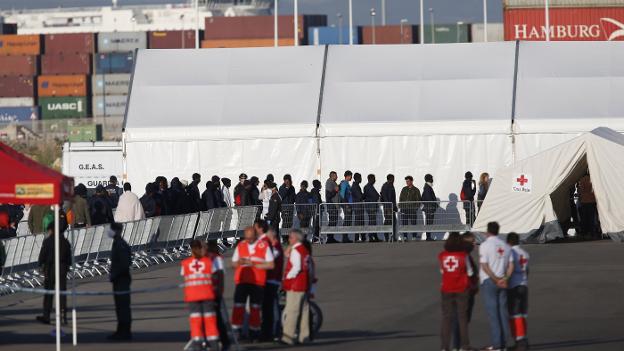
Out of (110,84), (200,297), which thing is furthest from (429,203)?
(110,84)

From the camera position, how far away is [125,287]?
16688mm

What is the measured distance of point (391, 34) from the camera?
119250 millimetres

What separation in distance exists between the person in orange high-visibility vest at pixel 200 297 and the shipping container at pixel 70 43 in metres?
111

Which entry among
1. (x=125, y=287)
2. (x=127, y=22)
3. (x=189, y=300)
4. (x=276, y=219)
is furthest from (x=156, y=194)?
(x=127, y=22)

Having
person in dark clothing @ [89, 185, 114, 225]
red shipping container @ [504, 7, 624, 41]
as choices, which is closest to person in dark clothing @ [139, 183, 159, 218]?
person in dark clothing @ [89, 185, 114, 225]

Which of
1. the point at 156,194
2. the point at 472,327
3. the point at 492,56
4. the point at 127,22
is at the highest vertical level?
the point at 127,22

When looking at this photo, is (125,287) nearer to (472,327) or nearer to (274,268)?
(274,268)

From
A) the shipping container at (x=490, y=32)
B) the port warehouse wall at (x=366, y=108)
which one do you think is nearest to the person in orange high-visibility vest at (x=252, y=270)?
the port warehouse wall at (x=366, y=108)

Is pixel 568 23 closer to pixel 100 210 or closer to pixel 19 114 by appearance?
pixel 100 210

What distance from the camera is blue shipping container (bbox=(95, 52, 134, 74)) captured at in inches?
4712

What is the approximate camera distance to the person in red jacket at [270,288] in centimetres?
1576

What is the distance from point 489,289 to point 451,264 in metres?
0.64

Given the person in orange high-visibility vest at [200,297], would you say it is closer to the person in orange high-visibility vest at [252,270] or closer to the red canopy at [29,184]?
the person in orange high-visibility vest at [252,270]

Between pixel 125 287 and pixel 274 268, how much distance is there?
6.52 feet
